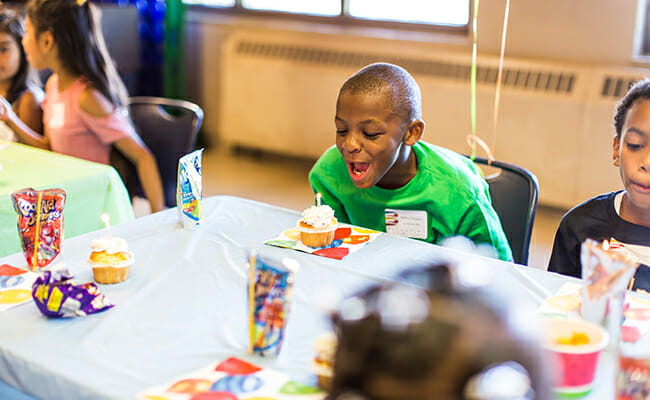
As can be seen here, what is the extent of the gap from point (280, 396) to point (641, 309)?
2.28 ft

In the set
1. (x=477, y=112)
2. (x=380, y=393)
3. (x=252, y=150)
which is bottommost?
(x=252, y=150)

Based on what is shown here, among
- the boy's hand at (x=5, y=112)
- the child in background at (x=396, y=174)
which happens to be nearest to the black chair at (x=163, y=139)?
the boy's hand at (x=5, y=112)

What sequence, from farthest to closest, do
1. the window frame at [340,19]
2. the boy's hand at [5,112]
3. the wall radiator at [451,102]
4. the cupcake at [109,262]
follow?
1. the window frame at [340,19]
2. the wall radiator at [451,102]
3. the boy's hand at [5,112]
4. the cupcake at [109,262]

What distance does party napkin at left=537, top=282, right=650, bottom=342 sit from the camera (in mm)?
1181

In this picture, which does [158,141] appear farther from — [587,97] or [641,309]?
[587,97]

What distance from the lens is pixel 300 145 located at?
500cm

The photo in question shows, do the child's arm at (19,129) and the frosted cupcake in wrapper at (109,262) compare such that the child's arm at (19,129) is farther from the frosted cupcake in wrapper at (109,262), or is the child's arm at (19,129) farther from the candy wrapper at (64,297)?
the candy wrapper at (64,297)

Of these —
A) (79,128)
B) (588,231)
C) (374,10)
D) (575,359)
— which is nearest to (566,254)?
(588,231)

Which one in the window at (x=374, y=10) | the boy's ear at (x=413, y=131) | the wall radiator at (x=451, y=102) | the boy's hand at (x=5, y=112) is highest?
the window at (x=374, y=10)

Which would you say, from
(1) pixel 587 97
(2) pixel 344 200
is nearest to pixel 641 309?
(2) pixel 344 200

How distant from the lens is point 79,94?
264 cm

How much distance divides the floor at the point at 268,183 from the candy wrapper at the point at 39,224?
2.50m

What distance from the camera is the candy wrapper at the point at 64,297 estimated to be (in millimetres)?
1184

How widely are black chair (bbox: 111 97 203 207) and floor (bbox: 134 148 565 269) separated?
3.71 ft
